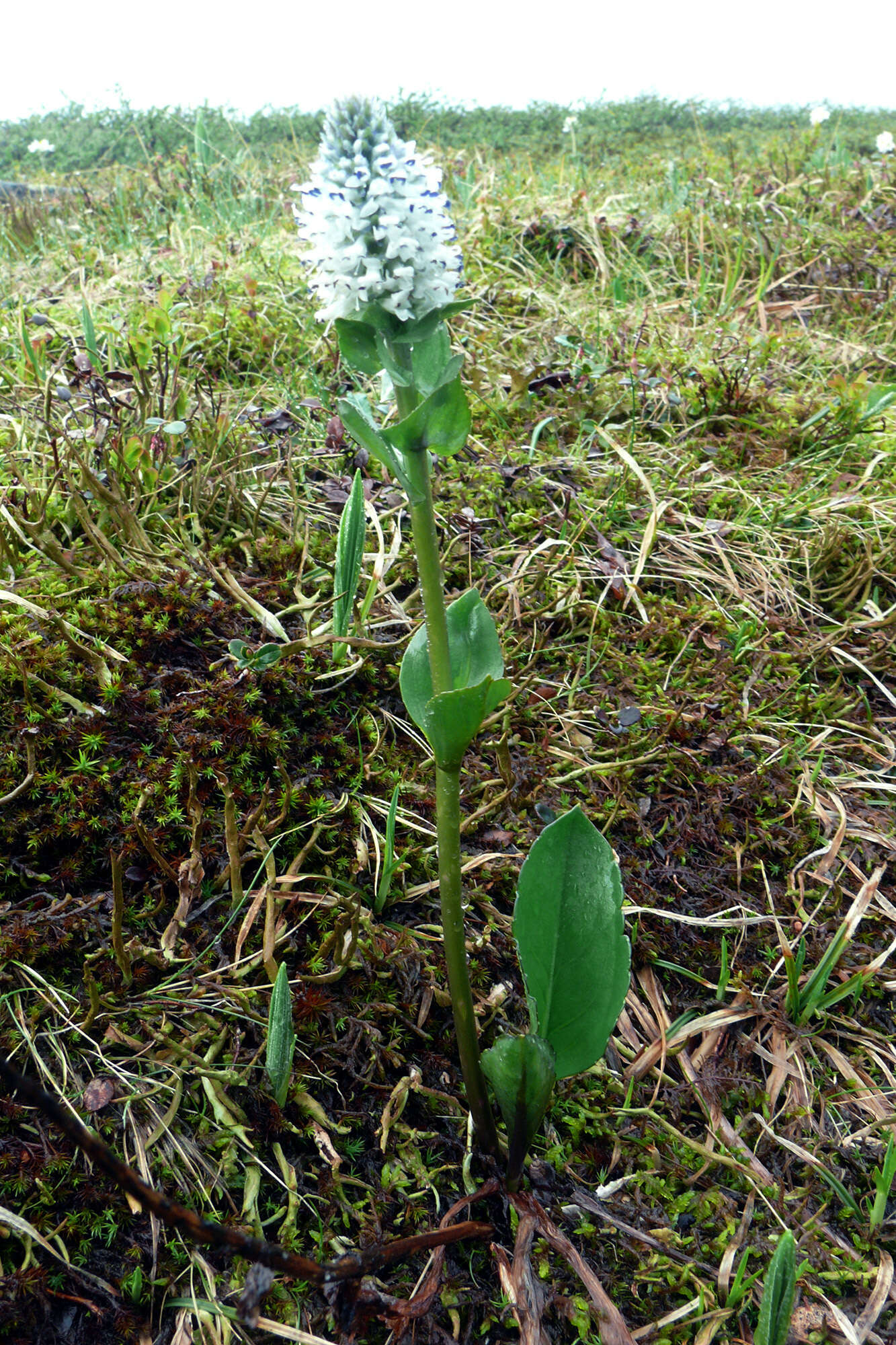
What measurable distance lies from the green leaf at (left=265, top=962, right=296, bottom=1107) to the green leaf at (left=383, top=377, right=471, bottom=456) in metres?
0.86

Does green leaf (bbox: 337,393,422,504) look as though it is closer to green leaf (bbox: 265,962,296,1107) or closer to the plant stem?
the plant stem

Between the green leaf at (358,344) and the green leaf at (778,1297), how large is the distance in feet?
4.70

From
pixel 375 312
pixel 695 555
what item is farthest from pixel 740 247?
pixel 375 312

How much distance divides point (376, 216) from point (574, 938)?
1.20 metres

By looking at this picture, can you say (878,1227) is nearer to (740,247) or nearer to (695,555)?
(695,555)

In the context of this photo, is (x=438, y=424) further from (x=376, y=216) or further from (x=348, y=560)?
(x=348, y=560)

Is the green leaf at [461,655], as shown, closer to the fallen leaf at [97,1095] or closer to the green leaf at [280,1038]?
the green leaf at [280,1038]

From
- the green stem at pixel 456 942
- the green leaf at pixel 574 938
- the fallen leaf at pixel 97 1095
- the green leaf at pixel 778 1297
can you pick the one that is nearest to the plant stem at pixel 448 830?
the green stem at pixel 456 942

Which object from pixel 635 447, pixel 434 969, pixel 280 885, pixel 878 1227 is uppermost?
pixel 635 447

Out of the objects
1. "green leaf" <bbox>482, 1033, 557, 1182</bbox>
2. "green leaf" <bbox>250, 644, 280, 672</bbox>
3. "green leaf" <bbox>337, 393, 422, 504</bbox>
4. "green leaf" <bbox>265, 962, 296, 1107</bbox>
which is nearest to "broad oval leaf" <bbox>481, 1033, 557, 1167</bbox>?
"green leaf" <bbox>482, 1033, 557, 1182</bbox>

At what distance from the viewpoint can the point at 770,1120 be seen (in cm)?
172

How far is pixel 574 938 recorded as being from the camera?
4.96 ft

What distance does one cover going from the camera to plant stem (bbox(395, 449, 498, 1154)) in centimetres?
140

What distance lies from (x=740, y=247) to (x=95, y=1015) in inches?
183
